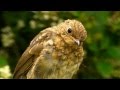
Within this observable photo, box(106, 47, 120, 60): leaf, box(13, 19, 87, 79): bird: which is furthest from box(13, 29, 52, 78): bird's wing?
box(106, 47, 120, 60): leaf

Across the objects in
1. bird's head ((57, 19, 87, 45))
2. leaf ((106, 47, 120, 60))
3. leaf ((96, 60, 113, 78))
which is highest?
bird's head ((57, 19, 87, 45))

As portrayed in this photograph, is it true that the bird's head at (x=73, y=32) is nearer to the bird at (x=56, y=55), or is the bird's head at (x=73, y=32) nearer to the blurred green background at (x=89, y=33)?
the bird at (x=56, y=55)

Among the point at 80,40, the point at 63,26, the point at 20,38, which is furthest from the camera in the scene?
the point at 20,38

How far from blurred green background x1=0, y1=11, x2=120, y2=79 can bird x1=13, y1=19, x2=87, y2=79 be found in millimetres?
1828

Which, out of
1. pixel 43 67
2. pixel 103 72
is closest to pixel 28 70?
pixel 43 67

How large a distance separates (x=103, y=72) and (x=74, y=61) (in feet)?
6.30

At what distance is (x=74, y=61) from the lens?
10.6 ft

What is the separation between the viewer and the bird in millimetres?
3141

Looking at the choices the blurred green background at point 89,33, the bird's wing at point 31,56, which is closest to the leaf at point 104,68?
the blurred green background at point 89,33

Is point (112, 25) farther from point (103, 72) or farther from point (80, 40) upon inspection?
point (80, 40)

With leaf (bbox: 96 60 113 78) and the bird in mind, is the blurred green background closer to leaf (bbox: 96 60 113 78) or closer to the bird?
leaf (bbox: 96 60 113 78)

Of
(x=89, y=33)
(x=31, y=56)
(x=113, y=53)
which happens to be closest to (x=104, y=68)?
(x=113, y=53)

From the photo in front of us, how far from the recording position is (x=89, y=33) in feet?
17.8

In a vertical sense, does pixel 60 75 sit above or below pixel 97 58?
above
